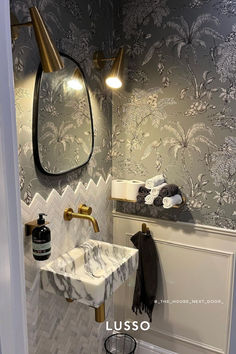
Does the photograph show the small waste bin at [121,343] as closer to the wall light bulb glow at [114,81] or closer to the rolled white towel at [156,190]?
the rolled white towel at [156,190]

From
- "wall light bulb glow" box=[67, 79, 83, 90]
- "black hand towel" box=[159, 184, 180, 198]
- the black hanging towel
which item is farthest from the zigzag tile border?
"wall light bulb glow" box=[67, 79, 83, 90]

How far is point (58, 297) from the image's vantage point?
1591mm

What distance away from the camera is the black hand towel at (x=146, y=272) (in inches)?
75.4

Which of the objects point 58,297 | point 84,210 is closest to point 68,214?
point 84,210

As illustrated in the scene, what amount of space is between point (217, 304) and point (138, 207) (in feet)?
2.61

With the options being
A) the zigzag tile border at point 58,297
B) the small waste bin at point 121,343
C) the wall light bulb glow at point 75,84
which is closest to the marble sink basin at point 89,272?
the zigzag tile border at point 58,297

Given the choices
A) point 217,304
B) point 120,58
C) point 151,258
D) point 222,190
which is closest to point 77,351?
point 151,258

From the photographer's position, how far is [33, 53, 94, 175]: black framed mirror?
4.49 ft

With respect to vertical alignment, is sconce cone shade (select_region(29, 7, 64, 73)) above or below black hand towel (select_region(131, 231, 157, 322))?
above

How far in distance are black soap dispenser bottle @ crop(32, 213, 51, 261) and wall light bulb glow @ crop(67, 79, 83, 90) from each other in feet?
2.37

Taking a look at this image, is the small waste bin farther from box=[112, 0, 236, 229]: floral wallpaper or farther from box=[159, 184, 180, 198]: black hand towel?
box=[159, 184, 180, 198]: black hand towel

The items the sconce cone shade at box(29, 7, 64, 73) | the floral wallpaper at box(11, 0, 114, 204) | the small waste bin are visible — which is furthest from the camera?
the small waste bin

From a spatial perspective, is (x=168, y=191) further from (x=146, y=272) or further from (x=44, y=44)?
(x=44, y=44)

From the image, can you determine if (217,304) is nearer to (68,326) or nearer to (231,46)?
(68,326)
